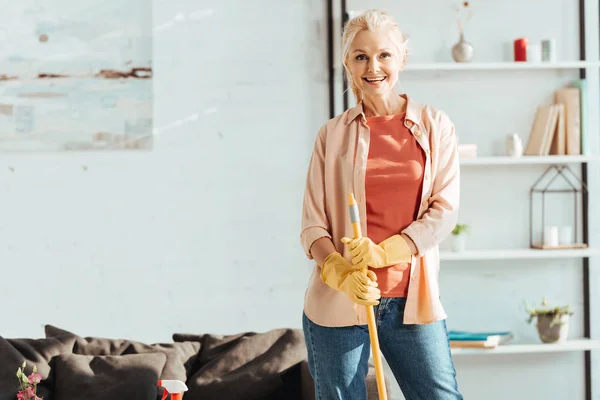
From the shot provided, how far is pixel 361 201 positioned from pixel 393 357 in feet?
1.27

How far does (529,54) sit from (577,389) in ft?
5.52

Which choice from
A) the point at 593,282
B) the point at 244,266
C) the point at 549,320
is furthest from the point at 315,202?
the point at 593,282

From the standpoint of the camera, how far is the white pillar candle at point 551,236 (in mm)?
3787

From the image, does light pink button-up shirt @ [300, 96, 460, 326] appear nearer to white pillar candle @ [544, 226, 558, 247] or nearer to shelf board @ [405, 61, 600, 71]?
shelf board @ [405, 61, 600, 71]

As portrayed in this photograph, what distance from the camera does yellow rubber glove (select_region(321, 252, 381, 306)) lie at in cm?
184

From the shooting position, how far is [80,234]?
3822 millimetres

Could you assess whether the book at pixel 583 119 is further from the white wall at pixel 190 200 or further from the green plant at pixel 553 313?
the white wall at pixel 190 200

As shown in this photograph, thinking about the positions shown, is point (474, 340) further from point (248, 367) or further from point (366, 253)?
point (366, 253)

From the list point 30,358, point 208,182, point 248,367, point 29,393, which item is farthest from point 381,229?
point 208,182

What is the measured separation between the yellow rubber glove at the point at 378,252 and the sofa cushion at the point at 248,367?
1352 millimetres

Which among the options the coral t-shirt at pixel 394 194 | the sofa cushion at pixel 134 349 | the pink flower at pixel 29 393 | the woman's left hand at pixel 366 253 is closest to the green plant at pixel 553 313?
the sofa cushion at pixel 134 349

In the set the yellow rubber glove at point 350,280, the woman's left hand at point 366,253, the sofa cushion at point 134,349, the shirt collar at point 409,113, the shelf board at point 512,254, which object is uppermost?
the shirt collar at point 409,113

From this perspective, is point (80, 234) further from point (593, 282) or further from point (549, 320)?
point (593, 282)

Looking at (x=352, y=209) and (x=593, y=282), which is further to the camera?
(x=593, y=282)
